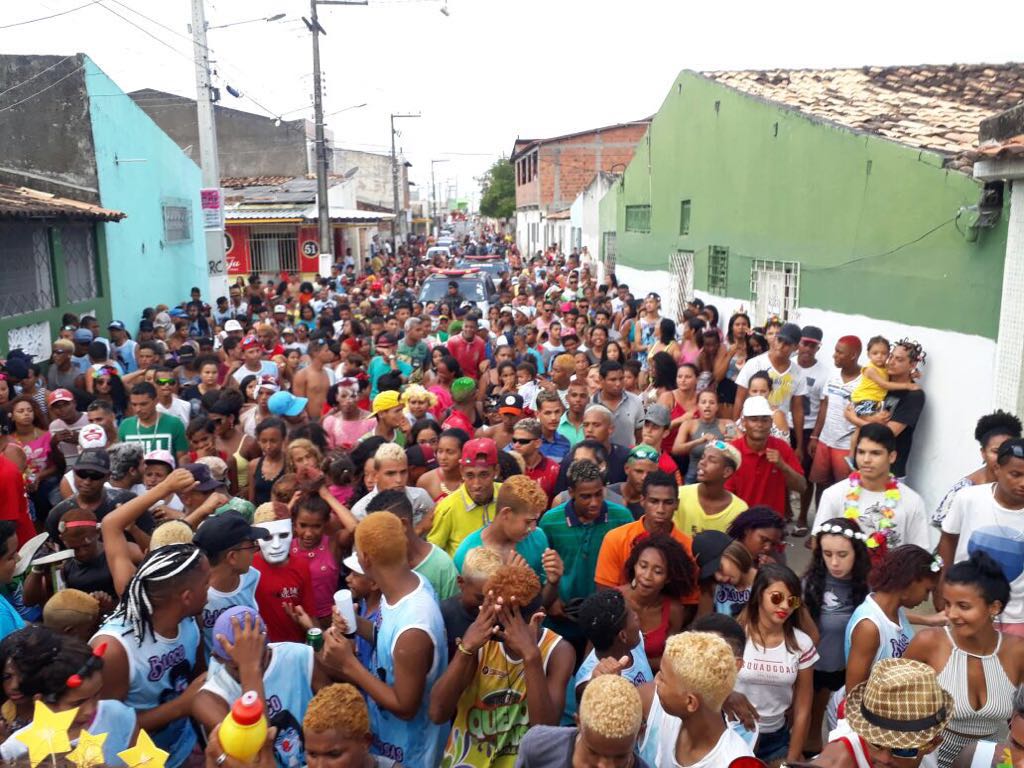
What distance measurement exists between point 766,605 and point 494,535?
127cm

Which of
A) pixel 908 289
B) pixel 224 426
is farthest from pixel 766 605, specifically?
pixel 908 289

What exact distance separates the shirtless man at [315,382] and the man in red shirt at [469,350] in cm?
186

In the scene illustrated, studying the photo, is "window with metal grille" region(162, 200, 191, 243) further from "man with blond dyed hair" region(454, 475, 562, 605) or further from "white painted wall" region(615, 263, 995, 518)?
"man with blond dyed hair" region(454, 475, 562, 605)

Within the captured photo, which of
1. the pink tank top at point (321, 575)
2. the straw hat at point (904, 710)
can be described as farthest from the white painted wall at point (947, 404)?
the pink tank top at point (321, 575)

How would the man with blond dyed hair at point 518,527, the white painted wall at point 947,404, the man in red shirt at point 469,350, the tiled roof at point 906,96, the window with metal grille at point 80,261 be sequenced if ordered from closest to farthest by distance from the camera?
the man with blond dyed hair at point 518,527 < the white painted wall at point 947,404 < the tiled roof at point 906,96 < the man in red shirt at point 469,350 < the window with metal grille at point 80,261

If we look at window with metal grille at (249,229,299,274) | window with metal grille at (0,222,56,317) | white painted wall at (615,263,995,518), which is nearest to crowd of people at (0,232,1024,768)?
white painted wall at (615,263,995,518)

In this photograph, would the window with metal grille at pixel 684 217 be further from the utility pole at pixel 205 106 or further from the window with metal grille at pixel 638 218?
the utility pole at pixel 205 106

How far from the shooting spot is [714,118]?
48.0ft

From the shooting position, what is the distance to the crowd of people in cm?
287

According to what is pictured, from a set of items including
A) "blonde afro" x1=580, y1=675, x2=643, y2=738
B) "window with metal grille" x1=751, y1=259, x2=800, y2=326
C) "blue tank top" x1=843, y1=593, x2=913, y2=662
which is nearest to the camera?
"blonde afro" x1=580, y1=675, x2=643, y2=738

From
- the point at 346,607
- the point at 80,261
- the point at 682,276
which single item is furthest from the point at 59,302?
the point at 346,607

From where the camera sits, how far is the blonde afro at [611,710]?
2561 mm

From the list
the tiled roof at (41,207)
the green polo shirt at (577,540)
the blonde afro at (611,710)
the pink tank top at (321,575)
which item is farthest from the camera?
the tiled roof at (41,207)

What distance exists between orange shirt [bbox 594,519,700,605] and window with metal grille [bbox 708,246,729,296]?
34.8 ft
